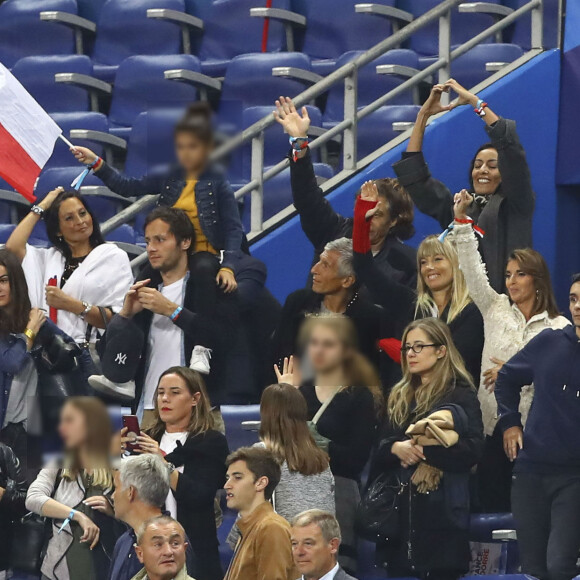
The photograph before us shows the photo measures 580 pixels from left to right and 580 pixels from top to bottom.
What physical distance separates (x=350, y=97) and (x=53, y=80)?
2.11 m

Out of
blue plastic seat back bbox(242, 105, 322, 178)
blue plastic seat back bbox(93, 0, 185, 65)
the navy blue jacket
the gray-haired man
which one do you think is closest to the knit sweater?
the navy blue jacket

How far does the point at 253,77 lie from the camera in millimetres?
8234

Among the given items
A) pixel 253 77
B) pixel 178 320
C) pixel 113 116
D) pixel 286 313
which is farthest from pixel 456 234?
pixel 113 116

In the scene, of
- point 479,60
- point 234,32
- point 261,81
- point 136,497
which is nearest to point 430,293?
point 136,497

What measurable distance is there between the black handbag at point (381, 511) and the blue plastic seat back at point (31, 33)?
15.1 ft

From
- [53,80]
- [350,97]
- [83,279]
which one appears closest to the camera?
[83,279]

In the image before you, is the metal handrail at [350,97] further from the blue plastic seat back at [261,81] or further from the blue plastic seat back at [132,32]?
the blue plastic seat back at [132,32]

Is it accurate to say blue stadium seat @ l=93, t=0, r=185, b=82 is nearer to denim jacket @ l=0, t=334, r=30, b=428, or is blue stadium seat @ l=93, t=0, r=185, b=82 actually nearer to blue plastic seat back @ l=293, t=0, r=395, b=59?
blue plastic seat back @ l=293, t=0, r=395, b=59

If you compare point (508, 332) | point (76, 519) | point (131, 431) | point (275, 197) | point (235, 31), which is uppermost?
point (235, 31)

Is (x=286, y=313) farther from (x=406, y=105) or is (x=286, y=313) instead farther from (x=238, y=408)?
(x=406, y=105)

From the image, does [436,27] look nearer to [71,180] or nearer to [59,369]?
[71,180]

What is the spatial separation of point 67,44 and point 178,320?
3.86 m

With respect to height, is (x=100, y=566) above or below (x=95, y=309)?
below

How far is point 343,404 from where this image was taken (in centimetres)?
565
